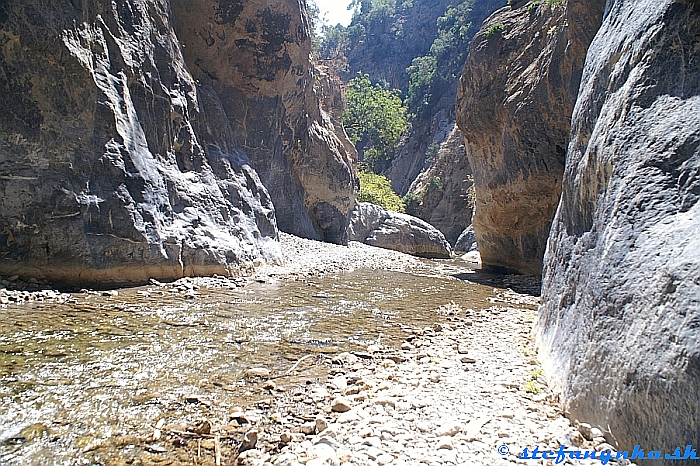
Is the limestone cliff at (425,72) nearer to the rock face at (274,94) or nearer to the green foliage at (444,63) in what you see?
the green foliage at (444,63)

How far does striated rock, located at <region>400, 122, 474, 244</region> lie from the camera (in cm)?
3891

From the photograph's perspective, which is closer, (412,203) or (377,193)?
(377,193)

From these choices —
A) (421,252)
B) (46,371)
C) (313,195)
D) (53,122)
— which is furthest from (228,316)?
(421,252)

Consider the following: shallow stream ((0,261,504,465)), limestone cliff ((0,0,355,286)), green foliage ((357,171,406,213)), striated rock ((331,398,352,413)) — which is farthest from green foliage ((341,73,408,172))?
striated rock ((331,398,352,413))

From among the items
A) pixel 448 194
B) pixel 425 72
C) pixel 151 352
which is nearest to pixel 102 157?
pixel 151 352

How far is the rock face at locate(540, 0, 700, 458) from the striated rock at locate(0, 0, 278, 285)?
24.6ft

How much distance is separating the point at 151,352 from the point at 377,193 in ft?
95.9

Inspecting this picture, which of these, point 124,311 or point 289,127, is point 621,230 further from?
point 289,127

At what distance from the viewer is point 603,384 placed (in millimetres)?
2586

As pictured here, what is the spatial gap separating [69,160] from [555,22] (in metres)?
12.1

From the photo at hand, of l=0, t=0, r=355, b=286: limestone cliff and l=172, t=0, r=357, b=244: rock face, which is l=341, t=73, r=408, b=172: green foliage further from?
l=0, t=0, r=355, b=286: limestone cliff

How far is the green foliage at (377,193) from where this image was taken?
108 feet

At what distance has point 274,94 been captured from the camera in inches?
664

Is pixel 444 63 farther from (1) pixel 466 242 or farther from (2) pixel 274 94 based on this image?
(2) pixel 274 94
